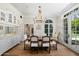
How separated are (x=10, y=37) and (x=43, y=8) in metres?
1.26

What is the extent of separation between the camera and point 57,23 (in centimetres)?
424

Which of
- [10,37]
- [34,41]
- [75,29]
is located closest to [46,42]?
[34,41]

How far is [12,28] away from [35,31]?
0.68 metres

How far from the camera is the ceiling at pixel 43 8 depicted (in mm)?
4133

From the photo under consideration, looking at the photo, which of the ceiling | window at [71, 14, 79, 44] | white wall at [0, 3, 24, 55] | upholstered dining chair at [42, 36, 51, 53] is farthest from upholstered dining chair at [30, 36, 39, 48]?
window at [71, 14, 79, 44]

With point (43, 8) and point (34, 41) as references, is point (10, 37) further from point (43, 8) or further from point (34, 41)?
point (43, 8)

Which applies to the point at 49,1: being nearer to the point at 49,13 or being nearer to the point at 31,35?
the point at 49,13

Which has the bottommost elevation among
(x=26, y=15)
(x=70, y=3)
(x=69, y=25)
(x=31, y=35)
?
(x=31, y=35)

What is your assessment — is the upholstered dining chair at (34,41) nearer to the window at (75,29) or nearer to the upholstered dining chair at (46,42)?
the upholstered dining chair at (46,42)

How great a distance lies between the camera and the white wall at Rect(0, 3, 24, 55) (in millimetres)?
4105

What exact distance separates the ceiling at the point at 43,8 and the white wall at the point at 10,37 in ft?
0.47

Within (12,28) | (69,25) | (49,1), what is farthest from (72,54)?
(12,28)

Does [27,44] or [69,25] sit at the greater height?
[69,25]

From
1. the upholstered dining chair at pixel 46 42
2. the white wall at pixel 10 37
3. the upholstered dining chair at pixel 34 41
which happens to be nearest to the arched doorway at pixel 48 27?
the upholstered dining chair at pixel 46 42
